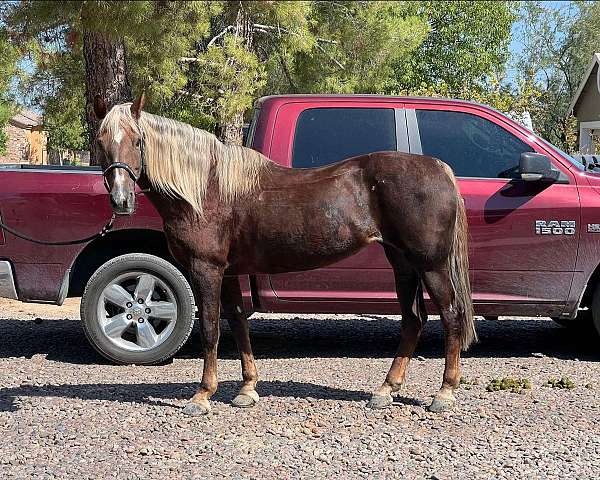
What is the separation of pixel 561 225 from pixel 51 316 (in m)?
5.81

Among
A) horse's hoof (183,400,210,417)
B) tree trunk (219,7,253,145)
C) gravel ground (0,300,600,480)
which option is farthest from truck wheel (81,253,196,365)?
tree trunk (219,7,253,145)

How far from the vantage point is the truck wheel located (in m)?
6.70

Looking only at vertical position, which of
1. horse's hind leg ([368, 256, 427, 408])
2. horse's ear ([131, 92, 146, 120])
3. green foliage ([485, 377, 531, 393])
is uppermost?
horse's ear ([131, 92, 146, 120])

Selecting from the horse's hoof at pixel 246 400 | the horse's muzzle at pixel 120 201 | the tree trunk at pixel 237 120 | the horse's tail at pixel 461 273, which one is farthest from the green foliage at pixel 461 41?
the horse's muzzle at pixel 120 201

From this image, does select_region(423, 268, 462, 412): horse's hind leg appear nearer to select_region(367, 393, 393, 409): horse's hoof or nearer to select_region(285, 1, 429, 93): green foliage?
select_region(367, 393, 393, 409): horse's hoof

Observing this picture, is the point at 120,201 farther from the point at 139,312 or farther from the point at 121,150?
the point at 139,312

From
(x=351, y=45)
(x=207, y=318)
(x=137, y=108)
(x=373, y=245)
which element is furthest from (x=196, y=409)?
(x=351, y=45)

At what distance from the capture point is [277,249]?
533 centimetres

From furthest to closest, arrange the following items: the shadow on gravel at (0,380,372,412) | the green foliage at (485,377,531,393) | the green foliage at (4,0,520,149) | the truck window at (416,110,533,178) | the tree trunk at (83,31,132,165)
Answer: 1. the green foliage at (4,0,520,149)
2. the tree trunk at (83,31,132,165)
3. the truck window at (416,110,533,178)
4. the green foliage at (485,377,531,393)
5. the shadow on gravel at (0,380,372,412)

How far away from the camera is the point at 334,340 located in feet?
27.0

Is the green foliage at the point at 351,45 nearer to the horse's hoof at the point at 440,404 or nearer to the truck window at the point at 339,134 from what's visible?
the truck window at the point at 339,134

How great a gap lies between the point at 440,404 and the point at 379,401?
0.39 meters

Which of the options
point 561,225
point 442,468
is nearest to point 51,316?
point 561,225

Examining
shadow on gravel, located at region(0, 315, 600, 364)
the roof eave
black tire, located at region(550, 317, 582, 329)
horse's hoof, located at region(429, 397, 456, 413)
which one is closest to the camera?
horse's hoof, located at region(429, 397, 456, 413)
